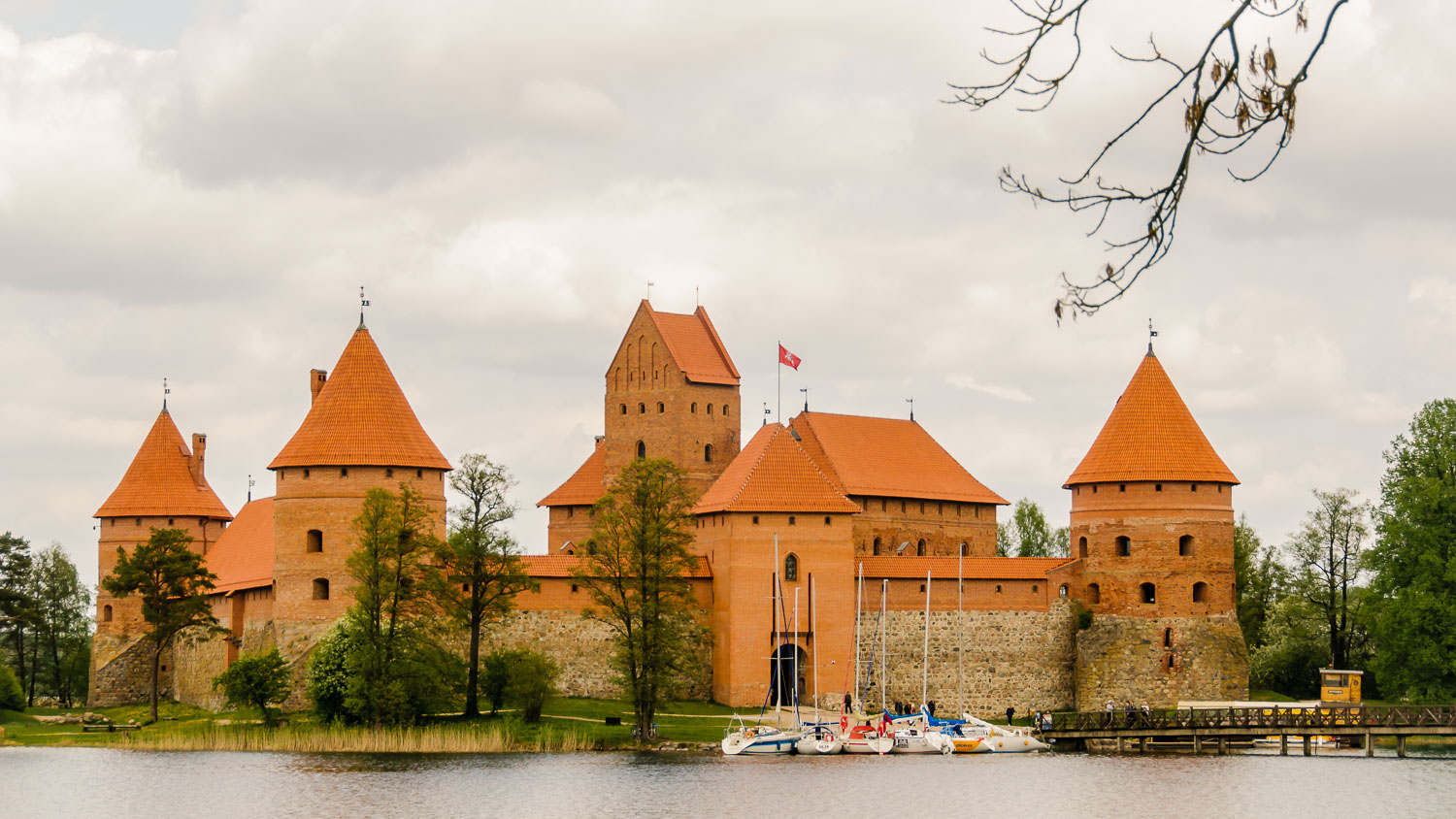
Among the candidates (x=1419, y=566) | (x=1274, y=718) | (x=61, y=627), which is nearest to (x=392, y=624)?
(x=1274, y=718)

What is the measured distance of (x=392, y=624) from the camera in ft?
117

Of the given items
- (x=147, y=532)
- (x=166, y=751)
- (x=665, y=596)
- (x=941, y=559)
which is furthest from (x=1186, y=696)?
(x=147, y=532)

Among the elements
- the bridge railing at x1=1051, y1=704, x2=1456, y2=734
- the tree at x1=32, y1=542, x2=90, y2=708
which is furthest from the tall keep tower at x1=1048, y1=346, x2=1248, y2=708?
the tree at x1=32, y1=542, x2=90, y2=708

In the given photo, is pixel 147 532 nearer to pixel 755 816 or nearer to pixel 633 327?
pixel 633 327

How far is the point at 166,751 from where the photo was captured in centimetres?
3616

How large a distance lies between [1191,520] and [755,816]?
19.4 m

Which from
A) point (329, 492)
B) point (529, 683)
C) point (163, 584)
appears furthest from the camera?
point (163, 584)

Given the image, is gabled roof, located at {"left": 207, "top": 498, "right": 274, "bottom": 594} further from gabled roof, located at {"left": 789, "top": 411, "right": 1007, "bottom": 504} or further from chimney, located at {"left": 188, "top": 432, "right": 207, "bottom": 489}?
gabled roof, located at {"left": 789, "top": 411, "right": 1007, "bottom": 504}

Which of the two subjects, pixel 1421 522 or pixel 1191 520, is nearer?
pixel 1421 522

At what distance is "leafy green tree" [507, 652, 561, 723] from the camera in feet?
118

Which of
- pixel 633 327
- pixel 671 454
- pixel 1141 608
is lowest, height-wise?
pixel 1141 608

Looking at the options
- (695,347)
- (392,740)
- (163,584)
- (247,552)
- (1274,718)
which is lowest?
(392,740)

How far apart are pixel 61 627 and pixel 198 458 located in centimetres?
1341

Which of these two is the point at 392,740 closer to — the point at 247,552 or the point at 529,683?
the point at 529,683
